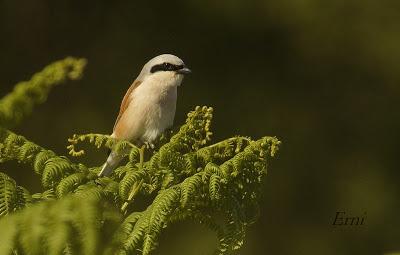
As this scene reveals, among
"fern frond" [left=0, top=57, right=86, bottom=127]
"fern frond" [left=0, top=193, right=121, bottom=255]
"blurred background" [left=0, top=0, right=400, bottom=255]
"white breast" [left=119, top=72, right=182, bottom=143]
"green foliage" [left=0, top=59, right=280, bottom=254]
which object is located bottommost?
"blurred background" [left=0, top=0, right=400, bottom=255]

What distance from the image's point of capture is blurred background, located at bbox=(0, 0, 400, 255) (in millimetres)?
8742

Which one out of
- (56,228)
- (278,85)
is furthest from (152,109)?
(278,85)

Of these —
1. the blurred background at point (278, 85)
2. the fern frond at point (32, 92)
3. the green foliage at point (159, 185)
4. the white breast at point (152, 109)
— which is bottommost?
the blurred background at point (278, 85)

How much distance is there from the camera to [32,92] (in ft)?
8.80

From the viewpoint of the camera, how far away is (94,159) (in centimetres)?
806

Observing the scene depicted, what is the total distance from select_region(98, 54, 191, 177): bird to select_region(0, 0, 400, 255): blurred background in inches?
133

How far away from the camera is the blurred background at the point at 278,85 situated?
8742mm

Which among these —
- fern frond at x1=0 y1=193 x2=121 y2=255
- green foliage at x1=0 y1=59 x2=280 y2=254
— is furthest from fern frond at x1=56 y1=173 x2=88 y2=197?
fern frond at x1=0 y1=193 x2=121 y2=255

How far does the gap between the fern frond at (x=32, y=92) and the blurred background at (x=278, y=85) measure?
5.79 meters

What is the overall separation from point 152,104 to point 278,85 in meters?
4.39

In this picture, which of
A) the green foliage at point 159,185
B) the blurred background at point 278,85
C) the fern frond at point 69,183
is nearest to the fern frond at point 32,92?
the green foliage at point 159,185

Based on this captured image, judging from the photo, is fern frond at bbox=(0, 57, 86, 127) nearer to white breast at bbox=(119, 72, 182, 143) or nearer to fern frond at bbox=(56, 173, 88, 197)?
fern frond at bbox=(56, 173, 88, 197)

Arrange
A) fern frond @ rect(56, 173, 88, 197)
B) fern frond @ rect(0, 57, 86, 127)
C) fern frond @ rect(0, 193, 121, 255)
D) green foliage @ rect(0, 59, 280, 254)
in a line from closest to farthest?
fern frond @ rect(0, 193, 121, 255), fern frond @ rect(0, 57, 86, 127), green foliage @ rect(0, 59, 280, 254), fern frond @ rect(56, 173, 88, 197)

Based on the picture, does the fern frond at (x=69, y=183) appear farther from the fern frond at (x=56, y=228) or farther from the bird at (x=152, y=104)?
the bird at (x=152, y=104)
